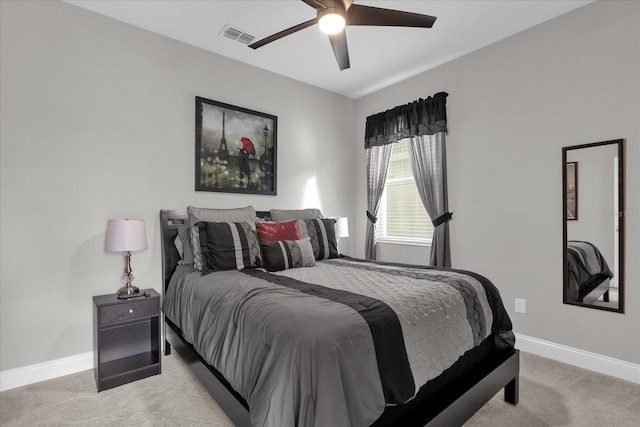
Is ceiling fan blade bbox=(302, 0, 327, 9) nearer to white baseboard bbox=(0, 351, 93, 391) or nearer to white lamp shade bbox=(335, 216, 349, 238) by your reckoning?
white lamp shade bbox=(335, 216, 349, 238)

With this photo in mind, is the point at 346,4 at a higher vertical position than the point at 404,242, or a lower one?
higher

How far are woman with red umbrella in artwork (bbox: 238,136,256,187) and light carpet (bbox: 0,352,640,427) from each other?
6.25 ft

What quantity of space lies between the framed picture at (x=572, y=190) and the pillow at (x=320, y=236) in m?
2.00

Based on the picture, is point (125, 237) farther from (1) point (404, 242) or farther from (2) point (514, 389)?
(1) point (404, 242)

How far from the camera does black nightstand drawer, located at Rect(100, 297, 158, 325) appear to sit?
2229 mm

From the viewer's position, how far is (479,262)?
10.6 feet

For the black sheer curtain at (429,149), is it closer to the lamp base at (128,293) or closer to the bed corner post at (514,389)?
the bed corner post at (514,389)

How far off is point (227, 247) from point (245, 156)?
4.31ft

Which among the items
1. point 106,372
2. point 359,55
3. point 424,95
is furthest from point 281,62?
point 106,372

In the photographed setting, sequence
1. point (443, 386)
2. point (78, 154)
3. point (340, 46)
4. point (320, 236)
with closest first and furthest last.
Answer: point (443, 386) → point (340, 46) → point (78, 154) → point (320, 236)

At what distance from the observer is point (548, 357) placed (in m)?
2.73

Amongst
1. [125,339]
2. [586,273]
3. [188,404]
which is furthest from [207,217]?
[586,273]

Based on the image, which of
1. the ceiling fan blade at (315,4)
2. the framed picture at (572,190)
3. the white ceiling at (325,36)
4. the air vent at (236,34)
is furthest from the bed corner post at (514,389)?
the air vent at (236,34)

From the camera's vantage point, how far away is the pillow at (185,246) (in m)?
2.68
